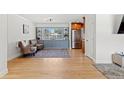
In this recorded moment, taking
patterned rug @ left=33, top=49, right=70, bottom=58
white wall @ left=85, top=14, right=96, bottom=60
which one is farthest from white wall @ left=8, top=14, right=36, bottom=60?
white wall @ left=85, top=14, right=96, bottom=60

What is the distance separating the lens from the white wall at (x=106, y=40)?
273 inches

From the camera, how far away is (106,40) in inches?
275

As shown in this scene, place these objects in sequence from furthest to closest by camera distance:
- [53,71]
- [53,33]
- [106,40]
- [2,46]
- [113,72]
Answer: [53,33], [106,40], [53,71], [113,72], [2,46]

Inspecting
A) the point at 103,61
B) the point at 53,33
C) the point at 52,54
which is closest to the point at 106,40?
the point at 103,61

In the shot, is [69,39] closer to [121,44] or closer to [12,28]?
[12,28]

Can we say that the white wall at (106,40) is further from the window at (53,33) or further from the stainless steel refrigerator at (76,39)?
the window at (53,33)

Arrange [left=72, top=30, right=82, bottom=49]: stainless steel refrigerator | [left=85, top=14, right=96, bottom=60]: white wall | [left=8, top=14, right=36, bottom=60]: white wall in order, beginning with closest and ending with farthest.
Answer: [left=85, top=14, right=96, bottom=60]: white wall < [left=8, top=14, right=36, bottom=60]: white wall < [left=72, top=30, right=82, bottom=49]: stainless steel refrigerator

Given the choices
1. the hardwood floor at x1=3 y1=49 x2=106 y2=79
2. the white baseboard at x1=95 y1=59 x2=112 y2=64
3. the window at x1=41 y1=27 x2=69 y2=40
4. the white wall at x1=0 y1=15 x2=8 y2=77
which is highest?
the window at x1=41 y1=27 x2=69 y2=40

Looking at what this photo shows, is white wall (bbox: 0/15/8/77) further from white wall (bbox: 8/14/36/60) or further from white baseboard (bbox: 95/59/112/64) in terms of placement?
white baseboard (bbox: 95/59/112/64)

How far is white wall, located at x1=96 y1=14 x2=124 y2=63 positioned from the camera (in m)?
6.93

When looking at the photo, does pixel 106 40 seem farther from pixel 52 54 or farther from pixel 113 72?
pixel 52 54

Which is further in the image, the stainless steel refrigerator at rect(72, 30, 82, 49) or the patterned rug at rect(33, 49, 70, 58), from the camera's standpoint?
the stainless steel refrigerator at rect(72, 30, 82, 49)

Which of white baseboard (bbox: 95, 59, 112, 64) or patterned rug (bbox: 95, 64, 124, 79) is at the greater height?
white baseboard (bbox: 95, 59, 112, 64)
